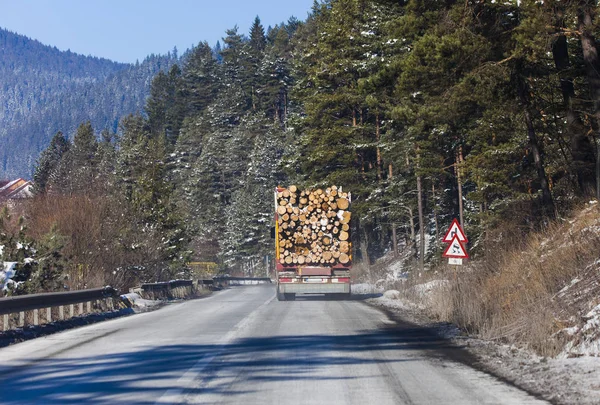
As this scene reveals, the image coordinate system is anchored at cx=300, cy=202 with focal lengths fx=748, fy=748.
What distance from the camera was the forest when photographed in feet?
60.3

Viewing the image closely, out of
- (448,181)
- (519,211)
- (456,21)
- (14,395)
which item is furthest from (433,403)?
(448,181)

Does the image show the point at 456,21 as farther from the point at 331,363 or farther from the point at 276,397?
the point at 276,397

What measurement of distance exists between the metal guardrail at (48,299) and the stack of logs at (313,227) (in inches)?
278

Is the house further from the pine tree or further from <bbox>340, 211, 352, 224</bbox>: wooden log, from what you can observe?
<bbox>340, 211, 352, 224</bbox>: wooden log

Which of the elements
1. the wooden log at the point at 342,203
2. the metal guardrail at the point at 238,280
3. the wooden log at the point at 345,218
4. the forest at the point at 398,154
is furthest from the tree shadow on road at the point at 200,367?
the metal guardrail at the point at 238,280

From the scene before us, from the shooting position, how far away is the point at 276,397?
810cm

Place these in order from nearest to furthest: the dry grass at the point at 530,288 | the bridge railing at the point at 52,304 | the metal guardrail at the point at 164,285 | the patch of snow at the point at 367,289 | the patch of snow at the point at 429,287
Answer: the dry grass at the point at 530,288, the bridge railing at the point at 52,304, the patch of snow at the point at 429,287, the metal guardrail at the point at 164,285, the patch of snow at the point at 367,289

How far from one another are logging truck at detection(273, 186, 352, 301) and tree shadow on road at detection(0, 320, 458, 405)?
1351 cm

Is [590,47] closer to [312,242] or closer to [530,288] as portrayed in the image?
[530,288]

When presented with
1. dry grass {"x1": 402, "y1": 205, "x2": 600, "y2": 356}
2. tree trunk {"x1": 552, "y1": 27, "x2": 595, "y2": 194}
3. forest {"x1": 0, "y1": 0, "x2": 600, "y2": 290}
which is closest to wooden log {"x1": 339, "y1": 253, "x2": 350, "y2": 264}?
forest {"x1": 0, "y1": 0, "x2": 600, "y2": 290}

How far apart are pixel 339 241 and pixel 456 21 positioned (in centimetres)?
1143

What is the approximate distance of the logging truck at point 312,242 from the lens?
27234 mm

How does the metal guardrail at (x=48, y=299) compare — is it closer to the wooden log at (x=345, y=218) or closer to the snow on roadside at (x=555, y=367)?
the wooden log at (x=345, y=218)

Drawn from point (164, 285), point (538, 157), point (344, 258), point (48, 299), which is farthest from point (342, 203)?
point (48, 299)
